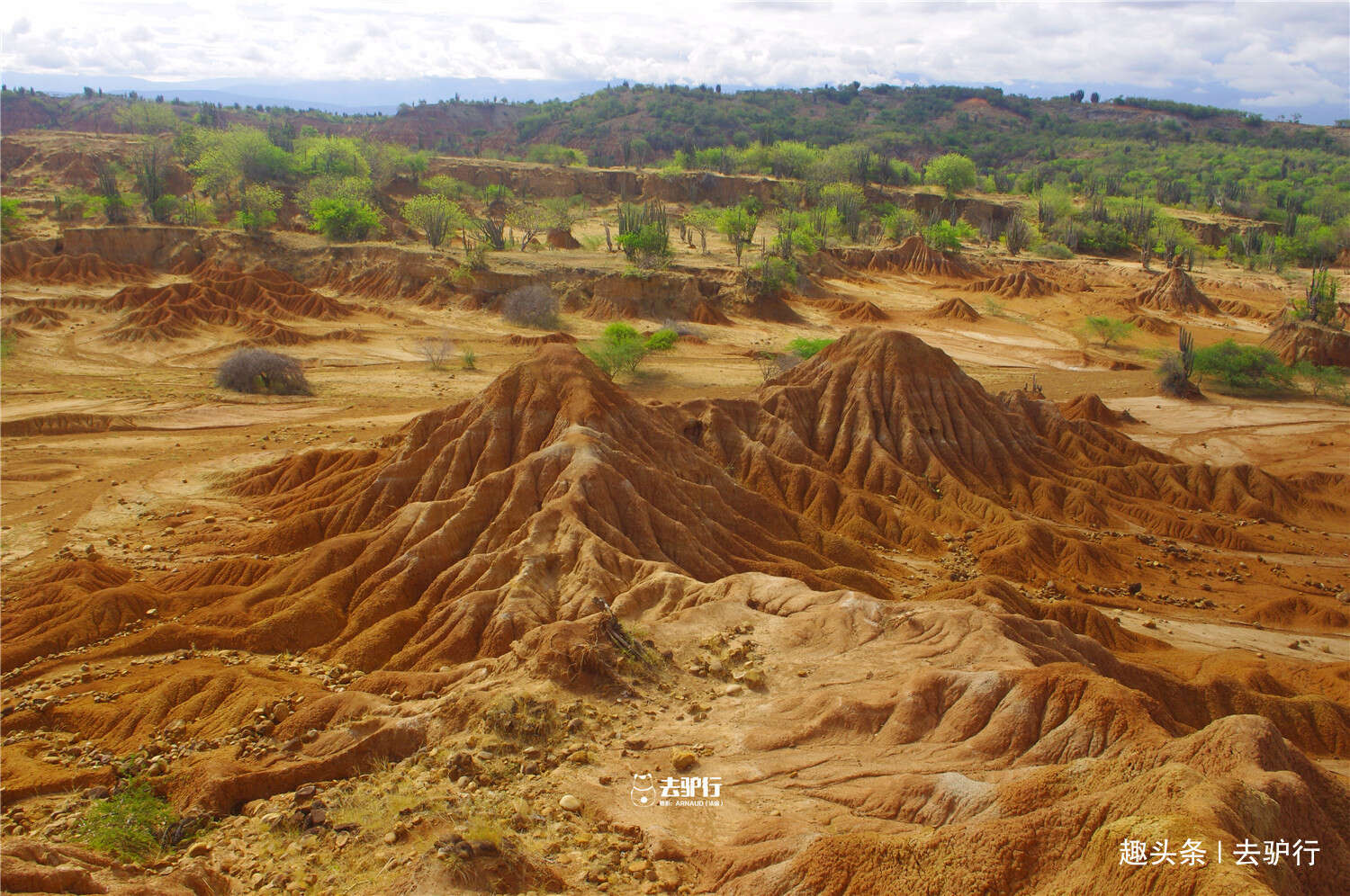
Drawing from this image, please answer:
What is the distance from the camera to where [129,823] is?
1249cm

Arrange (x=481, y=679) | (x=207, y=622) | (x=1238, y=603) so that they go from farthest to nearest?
(x=1238, y=603)
(x=207, y=622)
(x=481, y=679)

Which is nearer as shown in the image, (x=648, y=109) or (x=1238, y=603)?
(x=1238, y=603)

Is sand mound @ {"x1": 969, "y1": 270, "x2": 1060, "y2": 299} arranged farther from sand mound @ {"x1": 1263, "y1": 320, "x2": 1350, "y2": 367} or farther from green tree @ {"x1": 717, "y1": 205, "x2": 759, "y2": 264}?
sand mound @ {"x1": 1263, "y1": 320, "x2": 1350, "y2": 367}

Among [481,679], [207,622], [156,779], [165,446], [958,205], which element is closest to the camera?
[156,779]

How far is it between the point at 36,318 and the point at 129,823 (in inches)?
2100

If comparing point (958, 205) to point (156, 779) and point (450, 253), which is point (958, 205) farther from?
point (156, 779)

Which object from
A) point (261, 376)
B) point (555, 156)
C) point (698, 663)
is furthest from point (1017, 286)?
point (698, 663)

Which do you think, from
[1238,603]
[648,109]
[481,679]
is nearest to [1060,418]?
[1238,603]

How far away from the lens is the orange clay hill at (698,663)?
33.8 ft

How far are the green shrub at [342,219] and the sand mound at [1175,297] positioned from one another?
216 ft

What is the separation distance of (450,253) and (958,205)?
6497cm

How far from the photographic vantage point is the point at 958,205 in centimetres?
10394

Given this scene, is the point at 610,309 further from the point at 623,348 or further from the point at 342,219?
the point at 342,219

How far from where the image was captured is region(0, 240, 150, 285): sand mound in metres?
60.5
